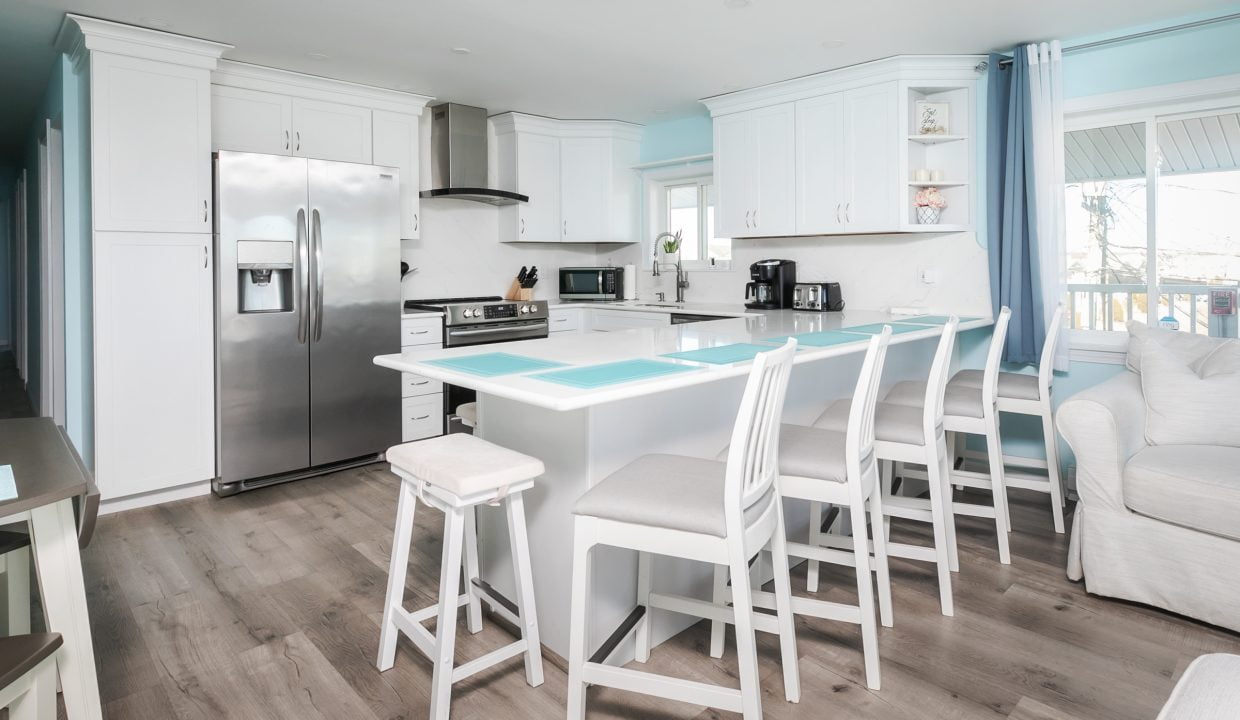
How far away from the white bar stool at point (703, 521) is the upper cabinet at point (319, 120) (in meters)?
3.45

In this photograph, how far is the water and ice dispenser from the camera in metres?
3.72

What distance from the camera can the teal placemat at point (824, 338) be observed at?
8.03 feet

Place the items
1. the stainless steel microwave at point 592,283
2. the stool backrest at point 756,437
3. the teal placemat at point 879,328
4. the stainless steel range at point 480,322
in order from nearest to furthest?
the stool backrest at point 756,437 < the teal placemat at point 879,328 < the stainless steel range at point 480,322 < the stainless steel microwave at point 592,283

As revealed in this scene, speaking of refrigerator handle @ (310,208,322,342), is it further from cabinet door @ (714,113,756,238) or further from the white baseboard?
cabinet door @ (714,113,756,238)

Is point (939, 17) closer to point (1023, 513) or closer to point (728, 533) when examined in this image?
point (1023, 513)

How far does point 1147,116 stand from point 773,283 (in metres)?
2.08

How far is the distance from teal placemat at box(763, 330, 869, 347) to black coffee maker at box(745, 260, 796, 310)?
1819 millimetres

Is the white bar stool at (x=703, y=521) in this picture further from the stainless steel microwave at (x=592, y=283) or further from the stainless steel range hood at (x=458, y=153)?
the stainless steel microwave at (x=592, y=283)

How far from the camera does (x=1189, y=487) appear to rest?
2289 mm

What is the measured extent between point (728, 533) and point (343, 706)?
3.82 ft

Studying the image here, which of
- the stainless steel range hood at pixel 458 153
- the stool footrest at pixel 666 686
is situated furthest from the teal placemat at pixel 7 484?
the stainless steel range hood at pixel 458 153

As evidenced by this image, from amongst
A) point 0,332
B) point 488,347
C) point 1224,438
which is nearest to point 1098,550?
point 1224,438

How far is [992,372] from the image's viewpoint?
2.85m

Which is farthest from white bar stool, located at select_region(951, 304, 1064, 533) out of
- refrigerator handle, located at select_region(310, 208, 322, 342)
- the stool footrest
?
refrigerator handle, located at select_region(310, 208, 322, 342)
